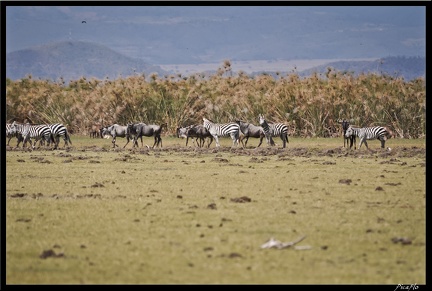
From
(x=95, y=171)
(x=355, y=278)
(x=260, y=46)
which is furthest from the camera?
(x=260, y=46)

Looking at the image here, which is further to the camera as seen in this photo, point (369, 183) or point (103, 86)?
point (103, 86)

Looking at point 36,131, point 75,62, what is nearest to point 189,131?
point 36,131

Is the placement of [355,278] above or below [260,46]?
below

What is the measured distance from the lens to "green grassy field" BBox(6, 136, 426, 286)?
30.4 ft

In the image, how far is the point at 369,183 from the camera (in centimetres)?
1820

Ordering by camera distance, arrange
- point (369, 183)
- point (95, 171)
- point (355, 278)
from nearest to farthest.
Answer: point (355, 278), point (369, 183), point (95, 171)

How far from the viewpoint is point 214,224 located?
1219 cm

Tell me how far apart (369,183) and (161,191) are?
13.6ft

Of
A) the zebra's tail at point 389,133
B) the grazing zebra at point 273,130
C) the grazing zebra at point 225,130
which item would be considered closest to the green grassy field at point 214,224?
the grazing zebra at point 273,130

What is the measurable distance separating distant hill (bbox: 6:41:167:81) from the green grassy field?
5784cm

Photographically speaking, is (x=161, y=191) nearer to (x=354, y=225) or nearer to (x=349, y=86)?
(x=354, y=225)

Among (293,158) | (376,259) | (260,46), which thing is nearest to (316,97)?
(293,158)

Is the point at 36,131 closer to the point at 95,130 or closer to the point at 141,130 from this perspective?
the point at 141,130

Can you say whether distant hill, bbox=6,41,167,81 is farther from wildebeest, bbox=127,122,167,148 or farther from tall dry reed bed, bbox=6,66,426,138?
wildebeest, bbox=127,122,167,148
